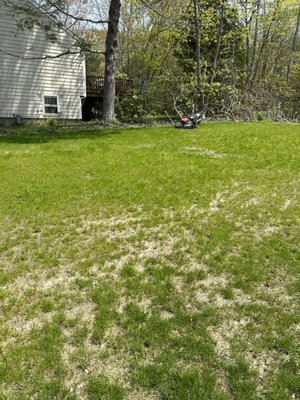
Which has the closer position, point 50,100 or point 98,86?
point 50,100

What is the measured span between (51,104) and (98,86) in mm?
2935

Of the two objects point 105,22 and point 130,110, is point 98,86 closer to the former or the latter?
point 130,110

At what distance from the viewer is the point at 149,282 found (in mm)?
3381

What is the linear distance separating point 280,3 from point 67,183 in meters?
16.9

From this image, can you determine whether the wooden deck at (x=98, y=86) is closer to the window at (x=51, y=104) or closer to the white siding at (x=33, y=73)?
the white siding at (x=33, y=73)

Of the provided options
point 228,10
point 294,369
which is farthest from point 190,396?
point 228,10

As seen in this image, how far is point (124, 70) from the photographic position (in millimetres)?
26109

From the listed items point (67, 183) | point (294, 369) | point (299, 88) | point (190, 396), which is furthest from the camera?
point (299, 88)

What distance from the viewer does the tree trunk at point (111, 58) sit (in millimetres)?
11742

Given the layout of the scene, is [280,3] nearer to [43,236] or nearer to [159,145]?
[159,145]

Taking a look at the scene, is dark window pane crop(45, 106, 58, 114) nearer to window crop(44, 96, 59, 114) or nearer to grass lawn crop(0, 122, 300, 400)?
window crop(44, 96, 59, 114)

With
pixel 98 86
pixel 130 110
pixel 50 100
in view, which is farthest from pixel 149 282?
pixel 98 86

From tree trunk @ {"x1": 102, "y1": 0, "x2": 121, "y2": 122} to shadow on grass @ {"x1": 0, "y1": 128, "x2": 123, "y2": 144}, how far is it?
1579mm

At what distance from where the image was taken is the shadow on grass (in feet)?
31.6
